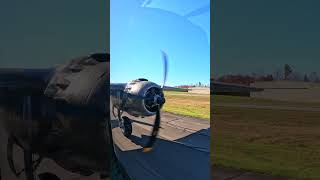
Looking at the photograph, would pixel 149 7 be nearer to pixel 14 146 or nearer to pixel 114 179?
pixel 114 179

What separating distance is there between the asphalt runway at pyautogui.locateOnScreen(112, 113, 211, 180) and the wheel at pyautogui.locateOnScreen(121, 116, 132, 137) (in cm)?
3

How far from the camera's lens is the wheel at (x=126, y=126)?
1692 mm

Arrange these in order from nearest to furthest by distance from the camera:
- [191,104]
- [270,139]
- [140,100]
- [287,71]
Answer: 1. [191,104]
2. [140,100]
3. [287,71]
4. [270,139]

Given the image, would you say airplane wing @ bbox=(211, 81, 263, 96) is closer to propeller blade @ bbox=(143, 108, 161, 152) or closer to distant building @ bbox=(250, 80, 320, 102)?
distant building @ bbox=(250, 80, 320, 102)

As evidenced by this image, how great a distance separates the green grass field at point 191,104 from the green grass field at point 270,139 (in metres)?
0.50

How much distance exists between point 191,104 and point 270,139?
1.11 m

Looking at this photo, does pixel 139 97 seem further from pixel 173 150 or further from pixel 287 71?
pixel 287 71

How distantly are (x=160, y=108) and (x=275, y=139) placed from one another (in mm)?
1120

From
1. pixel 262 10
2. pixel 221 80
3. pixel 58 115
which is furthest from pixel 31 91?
pixel 262 10

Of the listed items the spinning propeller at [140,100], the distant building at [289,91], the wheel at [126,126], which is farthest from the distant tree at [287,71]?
the wheel at [126,126]

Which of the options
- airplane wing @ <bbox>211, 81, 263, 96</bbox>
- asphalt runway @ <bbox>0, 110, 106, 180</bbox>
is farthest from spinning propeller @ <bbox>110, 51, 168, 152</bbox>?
asphalt runway @ <bbox>0, 110, 106, 180</bbox>

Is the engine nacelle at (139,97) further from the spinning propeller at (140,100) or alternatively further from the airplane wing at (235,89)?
the airplane wing at (235,89)

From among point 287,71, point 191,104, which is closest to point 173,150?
point 191,104

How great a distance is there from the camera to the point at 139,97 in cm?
164
